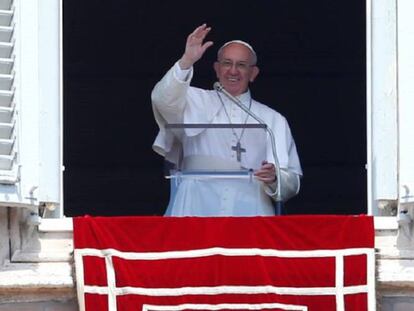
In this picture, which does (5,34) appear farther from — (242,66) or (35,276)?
(242,66)

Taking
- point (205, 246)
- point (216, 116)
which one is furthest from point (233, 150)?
point (205, 246)

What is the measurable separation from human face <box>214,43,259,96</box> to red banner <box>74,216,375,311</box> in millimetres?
1105

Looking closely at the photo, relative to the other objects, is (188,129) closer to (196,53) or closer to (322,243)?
(196,53)

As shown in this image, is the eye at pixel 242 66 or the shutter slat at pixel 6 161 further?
the eye at pixel 242 66

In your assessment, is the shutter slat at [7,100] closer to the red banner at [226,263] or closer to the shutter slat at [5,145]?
the shutter slat at [5,145]

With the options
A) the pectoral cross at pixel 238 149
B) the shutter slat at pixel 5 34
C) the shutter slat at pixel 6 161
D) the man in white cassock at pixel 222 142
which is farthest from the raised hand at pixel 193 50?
the shutter slat at pixel 6 161

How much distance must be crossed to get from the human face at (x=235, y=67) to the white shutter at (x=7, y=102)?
116 centimetres

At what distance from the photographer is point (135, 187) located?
11.7 meters

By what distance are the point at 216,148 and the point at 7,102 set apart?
3.49ft

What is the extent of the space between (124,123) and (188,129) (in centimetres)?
181

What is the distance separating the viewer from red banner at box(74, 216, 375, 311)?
891cm

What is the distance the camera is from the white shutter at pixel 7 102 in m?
8.96

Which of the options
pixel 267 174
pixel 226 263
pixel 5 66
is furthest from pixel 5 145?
pixel 267 174

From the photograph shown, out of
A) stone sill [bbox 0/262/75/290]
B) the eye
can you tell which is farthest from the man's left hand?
stone sill [bbox 0/262/75/290]
